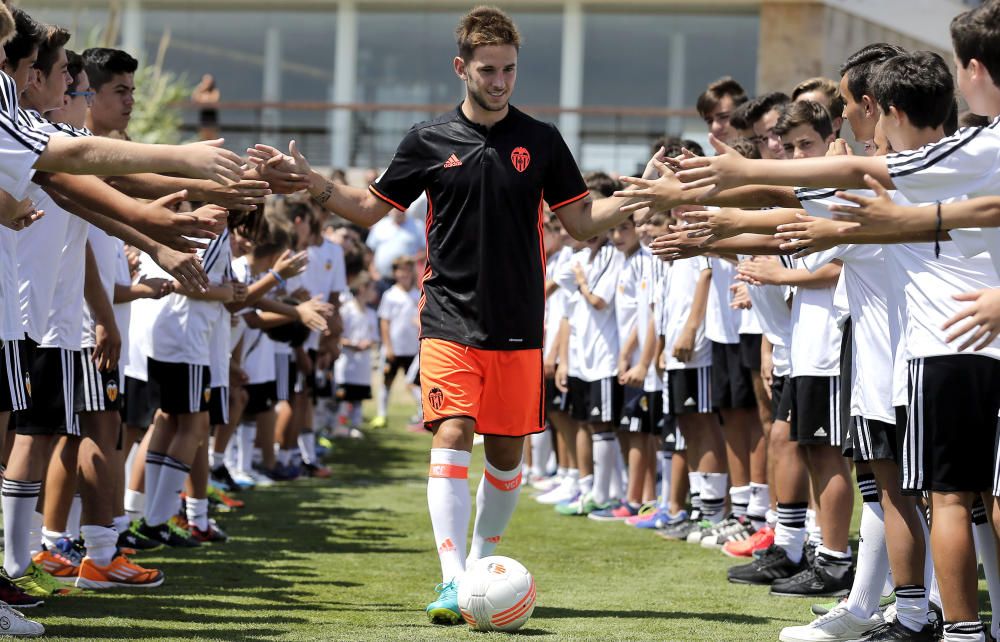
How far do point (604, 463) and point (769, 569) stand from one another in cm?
347

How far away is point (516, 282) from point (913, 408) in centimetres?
201

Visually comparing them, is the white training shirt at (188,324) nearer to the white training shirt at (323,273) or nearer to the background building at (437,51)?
the white training shirt at (323,273)

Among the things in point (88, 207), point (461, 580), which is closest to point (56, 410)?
point (88, 207)

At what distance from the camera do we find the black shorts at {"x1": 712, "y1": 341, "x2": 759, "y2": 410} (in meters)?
8.44

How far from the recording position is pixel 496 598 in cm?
540

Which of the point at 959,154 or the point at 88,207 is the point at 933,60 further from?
the point at 88,207

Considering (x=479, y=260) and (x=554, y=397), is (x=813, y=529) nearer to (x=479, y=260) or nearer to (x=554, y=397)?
(x=479, y=260)

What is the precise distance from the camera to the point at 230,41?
1024 inches

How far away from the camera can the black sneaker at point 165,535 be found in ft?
26.3

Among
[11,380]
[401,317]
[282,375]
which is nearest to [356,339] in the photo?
[401,317]

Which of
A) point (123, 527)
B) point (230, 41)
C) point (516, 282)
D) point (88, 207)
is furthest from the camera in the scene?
point (230, 41)

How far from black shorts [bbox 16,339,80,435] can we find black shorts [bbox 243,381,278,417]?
5124 mm

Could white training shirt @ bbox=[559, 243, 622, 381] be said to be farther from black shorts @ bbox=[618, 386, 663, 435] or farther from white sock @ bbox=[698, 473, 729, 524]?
white sock @ bbox=[698, 473, 729, 524]

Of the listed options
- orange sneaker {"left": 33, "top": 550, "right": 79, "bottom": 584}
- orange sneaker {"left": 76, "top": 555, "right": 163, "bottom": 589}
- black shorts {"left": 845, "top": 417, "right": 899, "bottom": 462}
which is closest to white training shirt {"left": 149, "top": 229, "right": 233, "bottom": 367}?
orange sneaker {"left": 33, "top": 550, "right": 79, "bottom": 584}
